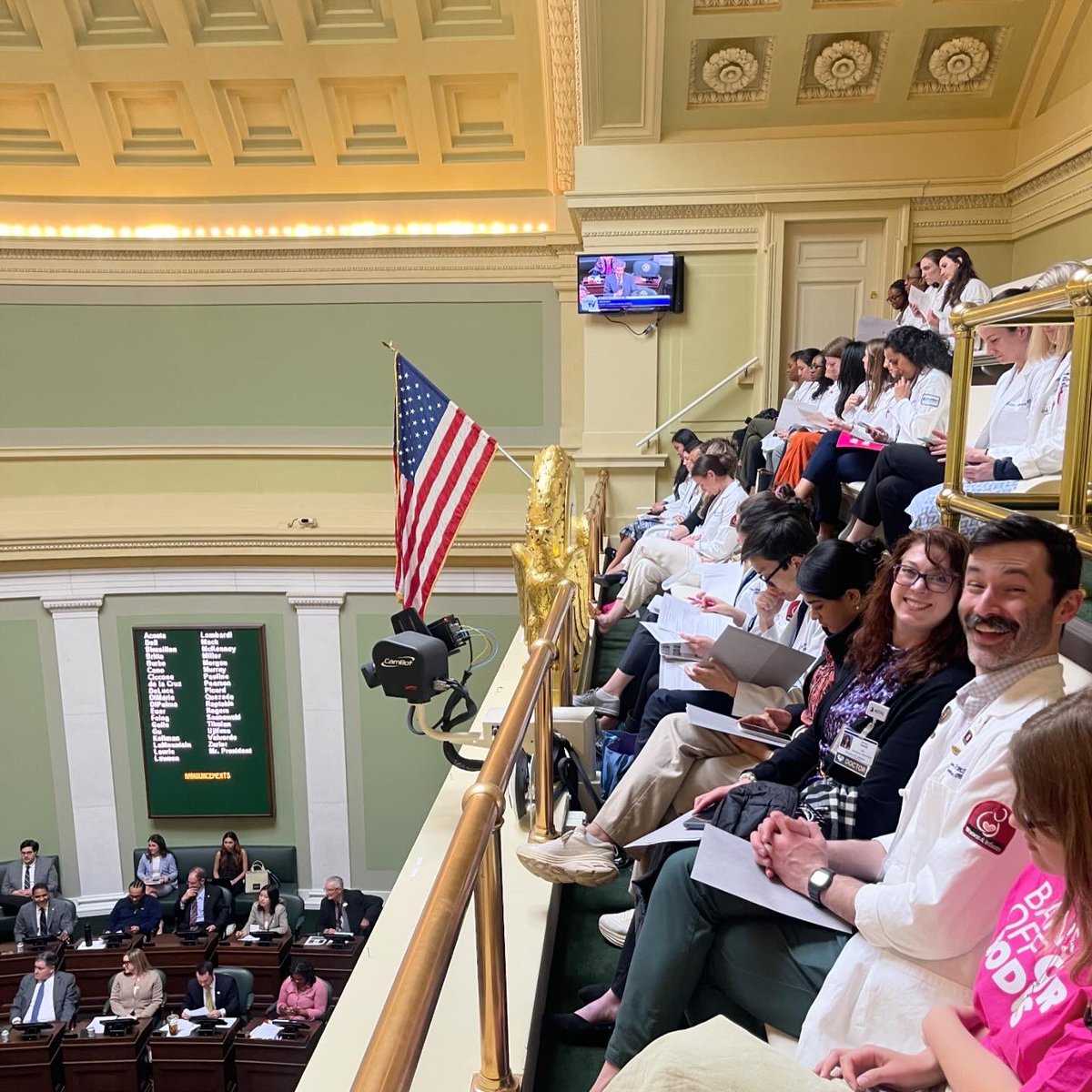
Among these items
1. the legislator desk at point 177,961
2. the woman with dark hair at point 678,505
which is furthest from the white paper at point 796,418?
the legislator desk at point 177,961

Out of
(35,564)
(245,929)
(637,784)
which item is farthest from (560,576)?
(35,564)

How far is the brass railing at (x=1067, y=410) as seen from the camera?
6.91ft

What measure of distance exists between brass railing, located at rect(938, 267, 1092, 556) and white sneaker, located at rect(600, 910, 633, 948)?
5.15 feet

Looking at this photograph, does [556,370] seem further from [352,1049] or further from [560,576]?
[352,1049]

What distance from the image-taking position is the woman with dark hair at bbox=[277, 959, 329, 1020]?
6.70 m

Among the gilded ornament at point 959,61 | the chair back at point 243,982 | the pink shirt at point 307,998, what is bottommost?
the chair back at point 243,982

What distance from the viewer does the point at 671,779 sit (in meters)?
2.58

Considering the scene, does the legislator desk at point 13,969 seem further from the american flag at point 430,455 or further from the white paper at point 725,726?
the white paper at point 725,726

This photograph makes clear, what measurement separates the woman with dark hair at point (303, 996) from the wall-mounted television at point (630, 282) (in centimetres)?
637

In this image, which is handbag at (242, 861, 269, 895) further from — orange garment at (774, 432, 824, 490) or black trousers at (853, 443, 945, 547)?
black trousers at (853, 443, 945, 547)

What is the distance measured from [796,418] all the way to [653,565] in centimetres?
131

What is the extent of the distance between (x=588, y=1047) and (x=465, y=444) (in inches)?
113

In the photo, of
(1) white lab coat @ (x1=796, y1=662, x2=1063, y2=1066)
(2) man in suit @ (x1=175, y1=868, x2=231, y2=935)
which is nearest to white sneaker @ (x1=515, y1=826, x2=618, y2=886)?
(1) white lab coat @ (x1=796, y1=662, x2=1063, y2=1066)

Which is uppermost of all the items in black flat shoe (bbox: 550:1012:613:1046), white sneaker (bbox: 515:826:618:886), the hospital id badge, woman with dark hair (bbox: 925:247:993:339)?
woman with dark hair (bbox: 925:247:993:339)
